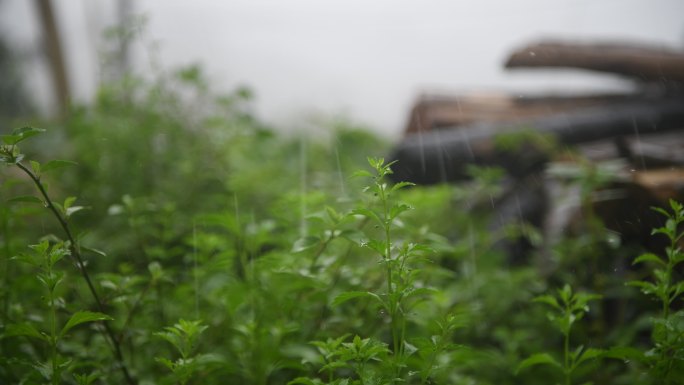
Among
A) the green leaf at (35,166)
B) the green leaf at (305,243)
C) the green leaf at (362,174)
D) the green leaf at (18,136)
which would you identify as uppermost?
the green leaf at (18,136)

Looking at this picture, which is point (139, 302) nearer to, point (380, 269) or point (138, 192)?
point (380, 269)

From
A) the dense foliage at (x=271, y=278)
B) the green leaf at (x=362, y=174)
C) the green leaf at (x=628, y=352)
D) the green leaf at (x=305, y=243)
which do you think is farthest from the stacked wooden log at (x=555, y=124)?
the green leaf at (x=362, y=174)

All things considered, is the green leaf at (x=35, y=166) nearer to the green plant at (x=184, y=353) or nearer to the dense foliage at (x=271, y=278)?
the dense foliage at (x=271, y=278)

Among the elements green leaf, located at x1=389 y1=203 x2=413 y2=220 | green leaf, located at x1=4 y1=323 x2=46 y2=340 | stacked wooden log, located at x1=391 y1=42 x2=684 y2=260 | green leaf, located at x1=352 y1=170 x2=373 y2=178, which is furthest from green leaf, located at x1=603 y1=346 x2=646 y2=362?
stacked wooden log, located at x1=391 y1=42 x2=684 y2=260

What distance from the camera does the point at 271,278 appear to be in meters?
1.52

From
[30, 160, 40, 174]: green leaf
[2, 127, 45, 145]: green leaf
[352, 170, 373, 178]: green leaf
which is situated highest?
[2, 127, 45, 145]: green leaf

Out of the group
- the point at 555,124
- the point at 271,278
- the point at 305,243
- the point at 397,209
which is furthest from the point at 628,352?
the point at 555,124

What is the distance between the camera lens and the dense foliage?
1166 mm

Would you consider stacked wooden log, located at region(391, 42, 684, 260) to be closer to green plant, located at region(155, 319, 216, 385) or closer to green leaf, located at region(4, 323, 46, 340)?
green plant, located at region(155, 319, 216, 385)

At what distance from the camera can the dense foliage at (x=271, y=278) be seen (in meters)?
1.17

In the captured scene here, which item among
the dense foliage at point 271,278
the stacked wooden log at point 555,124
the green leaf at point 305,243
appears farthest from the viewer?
the stacked wooden log at point 555,124

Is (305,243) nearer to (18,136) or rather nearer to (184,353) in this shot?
(184,353)

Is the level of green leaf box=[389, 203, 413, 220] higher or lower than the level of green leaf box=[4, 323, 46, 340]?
higher

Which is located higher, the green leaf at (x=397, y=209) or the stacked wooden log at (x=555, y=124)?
the green leaf at (x=397, y=209)
